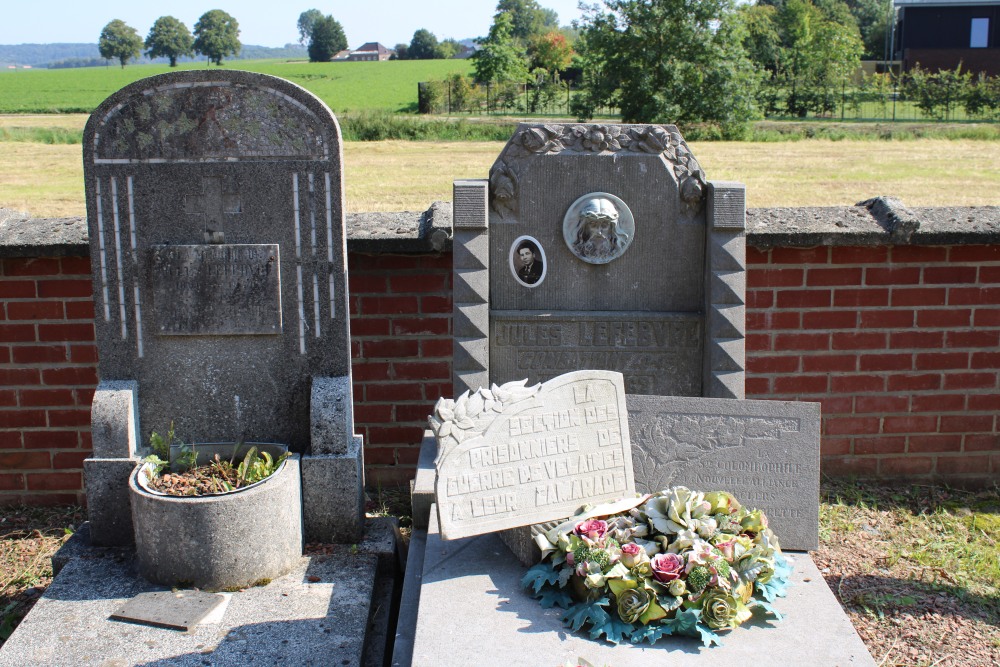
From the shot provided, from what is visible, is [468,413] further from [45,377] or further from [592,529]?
[45,377]

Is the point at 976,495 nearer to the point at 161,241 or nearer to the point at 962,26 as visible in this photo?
the point at 161,241

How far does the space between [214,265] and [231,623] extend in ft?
4.64

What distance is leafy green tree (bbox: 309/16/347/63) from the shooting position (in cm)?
8494

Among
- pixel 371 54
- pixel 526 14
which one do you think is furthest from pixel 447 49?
pixel 371 54

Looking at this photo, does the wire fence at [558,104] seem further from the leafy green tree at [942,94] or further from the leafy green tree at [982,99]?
the leafy green tree at [982,99]

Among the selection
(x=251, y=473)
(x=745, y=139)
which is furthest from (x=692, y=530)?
(x=745, y=139)

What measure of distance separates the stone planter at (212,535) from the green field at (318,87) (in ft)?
81.4

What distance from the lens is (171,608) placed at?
3.41m

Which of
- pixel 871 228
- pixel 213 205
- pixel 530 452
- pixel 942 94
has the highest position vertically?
pixel 942 94

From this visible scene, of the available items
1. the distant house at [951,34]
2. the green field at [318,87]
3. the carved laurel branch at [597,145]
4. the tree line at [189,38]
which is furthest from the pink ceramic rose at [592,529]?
the tree line at [189,38]

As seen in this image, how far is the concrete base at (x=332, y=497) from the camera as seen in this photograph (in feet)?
12.8

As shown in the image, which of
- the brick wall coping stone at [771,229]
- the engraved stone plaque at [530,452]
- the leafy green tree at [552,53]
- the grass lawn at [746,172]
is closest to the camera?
the engraved stone plaque at [530,452]

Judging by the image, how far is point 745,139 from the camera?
23.4m

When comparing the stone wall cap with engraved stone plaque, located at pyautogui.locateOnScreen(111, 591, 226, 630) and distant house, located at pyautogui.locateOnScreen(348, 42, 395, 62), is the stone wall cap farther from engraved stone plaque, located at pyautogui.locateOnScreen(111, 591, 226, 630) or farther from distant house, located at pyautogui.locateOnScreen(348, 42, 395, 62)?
distant house, located at pyautogui.locateOnScreen(348, 42, 395, 62)
